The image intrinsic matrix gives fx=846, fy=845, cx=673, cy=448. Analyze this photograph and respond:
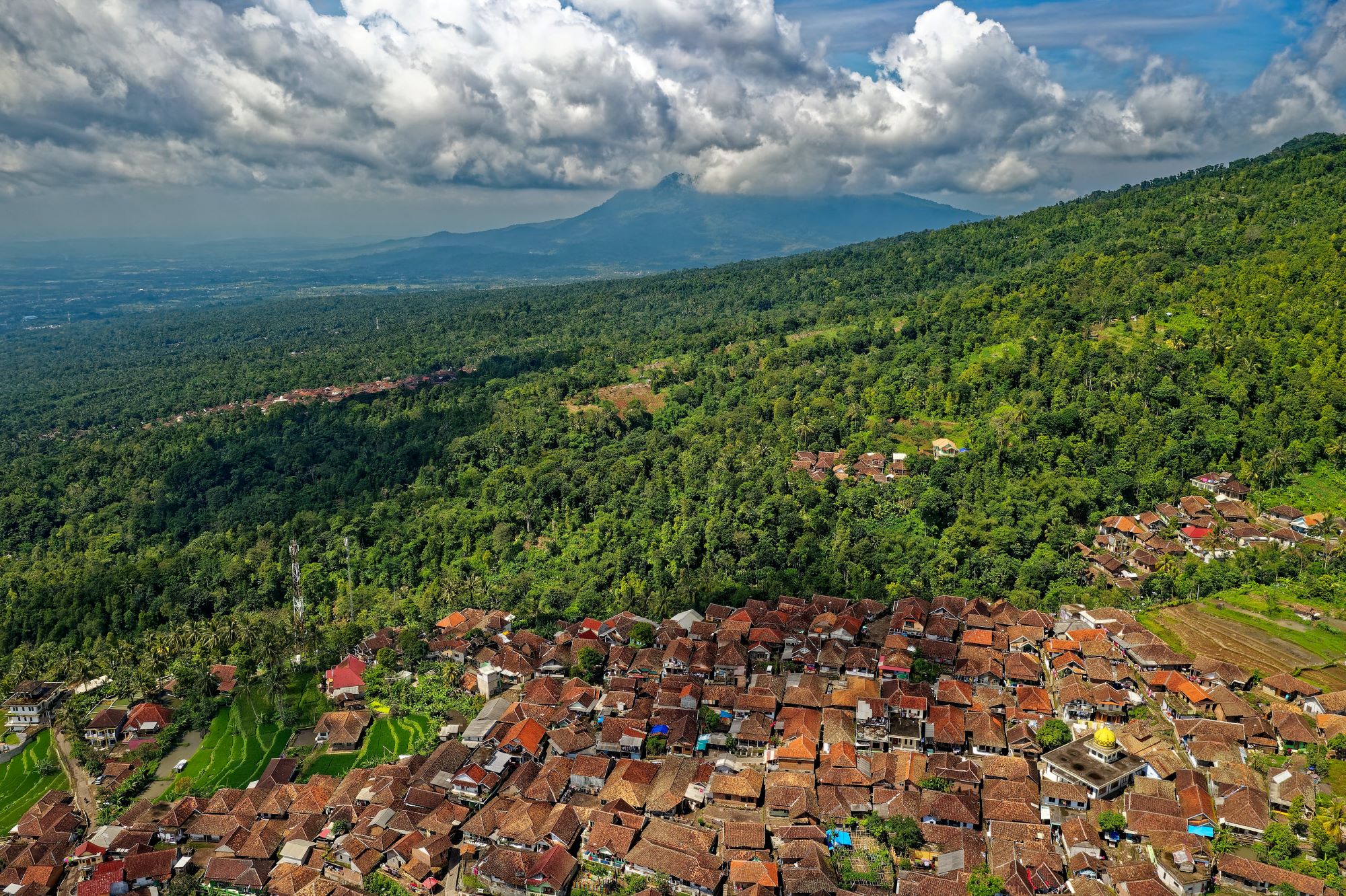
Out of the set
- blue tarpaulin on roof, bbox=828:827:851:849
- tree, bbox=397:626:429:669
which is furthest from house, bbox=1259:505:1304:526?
tree, bbox=397:626:429:669

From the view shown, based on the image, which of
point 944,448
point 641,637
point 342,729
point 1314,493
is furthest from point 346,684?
point 1314,493

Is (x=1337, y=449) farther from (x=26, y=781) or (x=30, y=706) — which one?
(x=30, y=706)

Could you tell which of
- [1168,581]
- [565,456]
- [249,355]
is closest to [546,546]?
[565,456]

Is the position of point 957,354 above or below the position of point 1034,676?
above

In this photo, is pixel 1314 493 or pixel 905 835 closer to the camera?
pixel 905 835

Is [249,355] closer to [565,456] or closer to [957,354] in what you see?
[565,456]

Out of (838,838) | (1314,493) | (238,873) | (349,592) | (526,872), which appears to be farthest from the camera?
(349,592)

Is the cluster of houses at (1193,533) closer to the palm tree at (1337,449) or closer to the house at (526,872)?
the palm tree at (1337,449)
